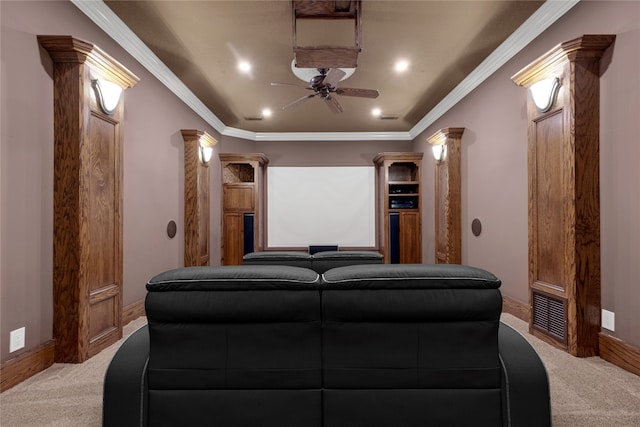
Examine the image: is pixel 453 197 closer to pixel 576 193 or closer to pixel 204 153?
pixel 576 193

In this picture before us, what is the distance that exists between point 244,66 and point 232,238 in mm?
3082

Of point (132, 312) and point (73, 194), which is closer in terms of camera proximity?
point (73, 194)

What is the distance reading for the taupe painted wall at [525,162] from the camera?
2.03 meters

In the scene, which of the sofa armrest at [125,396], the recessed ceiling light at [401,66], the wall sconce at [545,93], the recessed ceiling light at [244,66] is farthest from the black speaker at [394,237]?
the sofa armrest at [125,396]

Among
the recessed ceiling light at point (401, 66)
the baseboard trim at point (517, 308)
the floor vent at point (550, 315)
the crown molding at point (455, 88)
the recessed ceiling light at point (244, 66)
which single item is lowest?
the baseboard trim at point (517, 308)

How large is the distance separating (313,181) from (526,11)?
4421 mm

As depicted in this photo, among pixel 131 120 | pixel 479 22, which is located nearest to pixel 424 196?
pixel 479 22

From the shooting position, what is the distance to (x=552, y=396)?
172cm

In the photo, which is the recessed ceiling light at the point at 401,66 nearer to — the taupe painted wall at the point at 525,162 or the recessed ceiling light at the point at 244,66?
the taupe painted wall at the point at 525,162

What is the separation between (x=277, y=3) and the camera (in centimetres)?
258

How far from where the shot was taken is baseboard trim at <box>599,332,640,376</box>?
6.43ft

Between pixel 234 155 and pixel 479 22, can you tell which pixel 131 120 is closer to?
pixel 234 155

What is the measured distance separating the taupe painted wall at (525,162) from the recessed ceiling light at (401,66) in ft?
2.93

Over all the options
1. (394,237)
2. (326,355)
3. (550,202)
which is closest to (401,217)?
(394,237)
